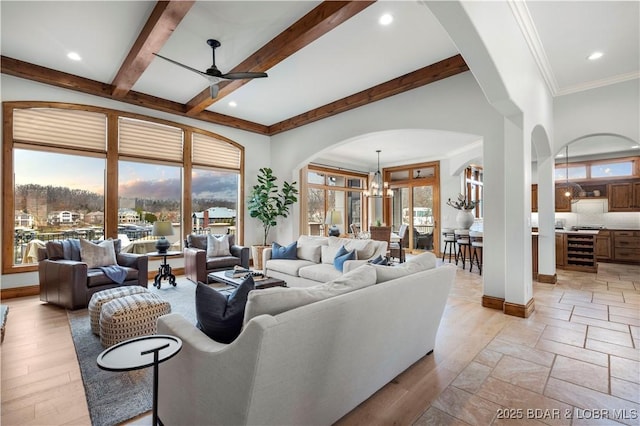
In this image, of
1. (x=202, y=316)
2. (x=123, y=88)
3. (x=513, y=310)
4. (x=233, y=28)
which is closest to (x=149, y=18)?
(x=233, y=28)

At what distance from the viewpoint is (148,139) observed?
5750 millimetres

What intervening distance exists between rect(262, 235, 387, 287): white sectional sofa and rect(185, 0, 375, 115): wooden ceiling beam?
2.74 metres

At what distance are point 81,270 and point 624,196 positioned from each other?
38.8ft

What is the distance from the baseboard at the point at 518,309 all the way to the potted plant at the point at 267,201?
4585mm

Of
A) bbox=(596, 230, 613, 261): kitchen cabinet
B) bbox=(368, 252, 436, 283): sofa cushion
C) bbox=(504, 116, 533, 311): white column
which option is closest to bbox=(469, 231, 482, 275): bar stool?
bbox=(504, 116, 533, 311): white column

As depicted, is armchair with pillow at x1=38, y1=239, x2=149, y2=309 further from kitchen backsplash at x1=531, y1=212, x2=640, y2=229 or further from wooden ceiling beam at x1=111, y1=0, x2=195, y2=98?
kitchen backsplash at x1=531, y1=212, x2=640, y2=229

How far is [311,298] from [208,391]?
25.0 inches

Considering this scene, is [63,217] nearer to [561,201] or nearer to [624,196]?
[561,201]

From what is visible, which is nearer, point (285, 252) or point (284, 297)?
point (284, 297)

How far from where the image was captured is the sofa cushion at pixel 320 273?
13.4 ft

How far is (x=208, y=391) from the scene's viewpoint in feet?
4.52

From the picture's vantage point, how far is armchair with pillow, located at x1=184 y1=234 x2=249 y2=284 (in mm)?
5035

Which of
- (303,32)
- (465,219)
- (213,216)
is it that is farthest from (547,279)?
(213,216)

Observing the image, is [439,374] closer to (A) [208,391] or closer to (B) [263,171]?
(A) [208,391]
